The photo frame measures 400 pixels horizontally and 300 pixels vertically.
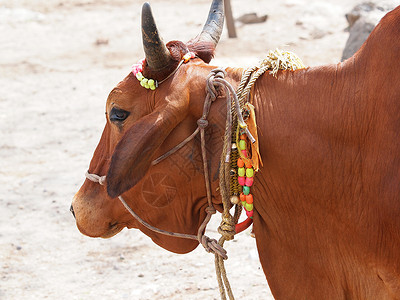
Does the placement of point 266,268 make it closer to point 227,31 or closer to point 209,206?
point 209,206

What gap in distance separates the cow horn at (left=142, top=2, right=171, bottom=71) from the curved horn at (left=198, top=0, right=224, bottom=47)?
462 millimetres

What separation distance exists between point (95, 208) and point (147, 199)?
332mm

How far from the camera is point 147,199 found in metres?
3.08

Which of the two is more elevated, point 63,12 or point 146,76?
point 146,76

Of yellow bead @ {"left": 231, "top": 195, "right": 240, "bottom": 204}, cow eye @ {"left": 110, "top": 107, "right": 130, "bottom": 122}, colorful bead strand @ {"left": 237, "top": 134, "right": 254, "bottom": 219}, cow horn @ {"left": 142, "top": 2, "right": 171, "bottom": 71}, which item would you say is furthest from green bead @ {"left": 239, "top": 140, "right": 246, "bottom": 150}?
cow eye @ {"left": 110, "top": 107, "right": 130, "bottom": 122}

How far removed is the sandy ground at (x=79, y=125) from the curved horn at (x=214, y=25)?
37 centimetres

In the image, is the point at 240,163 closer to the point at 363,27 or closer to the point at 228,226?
the point at 228,226

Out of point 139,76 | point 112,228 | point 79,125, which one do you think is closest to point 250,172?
point 139,76

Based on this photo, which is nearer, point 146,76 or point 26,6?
point 146,76

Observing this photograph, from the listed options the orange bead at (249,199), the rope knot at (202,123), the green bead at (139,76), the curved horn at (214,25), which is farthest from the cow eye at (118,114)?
the orange bead at (249,199)

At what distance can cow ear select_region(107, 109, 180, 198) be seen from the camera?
8.90 feet

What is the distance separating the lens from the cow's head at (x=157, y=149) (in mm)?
2738

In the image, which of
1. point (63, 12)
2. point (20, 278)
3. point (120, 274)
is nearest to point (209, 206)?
point (120, 274)

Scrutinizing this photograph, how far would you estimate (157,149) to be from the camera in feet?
9.41
